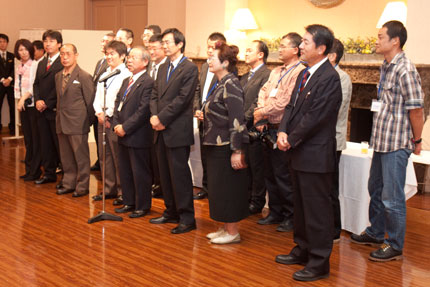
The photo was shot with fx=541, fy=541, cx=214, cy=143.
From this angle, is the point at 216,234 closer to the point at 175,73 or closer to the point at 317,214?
the point at 317,214

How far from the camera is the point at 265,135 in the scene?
4617mm

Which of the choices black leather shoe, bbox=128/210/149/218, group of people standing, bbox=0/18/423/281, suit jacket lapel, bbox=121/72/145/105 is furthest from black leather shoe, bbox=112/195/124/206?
suit jacket lapel, bbox=121/72/145/105

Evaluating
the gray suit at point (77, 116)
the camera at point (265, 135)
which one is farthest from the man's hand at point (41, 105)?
the camera at point (265, 135)

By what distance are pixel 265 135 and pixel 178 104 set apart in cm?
80

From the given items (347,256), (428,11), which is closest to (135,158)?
(347,256)

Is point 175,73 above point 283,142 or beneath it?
above

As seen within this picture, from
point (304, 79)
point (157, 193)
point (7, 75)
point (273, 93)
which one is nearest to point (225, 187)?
point (273, 93)

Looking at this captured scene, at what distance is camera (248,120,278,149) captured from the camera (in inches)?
178

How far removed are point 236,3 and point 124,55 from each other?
3.86 m

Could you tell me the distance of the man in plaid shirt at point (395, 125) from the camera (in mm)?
3750

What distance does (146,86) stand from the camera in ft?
15.7

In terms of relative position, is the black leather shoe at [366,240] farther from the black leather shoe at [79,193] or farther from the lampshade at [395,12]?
the lampshade at [395,12]

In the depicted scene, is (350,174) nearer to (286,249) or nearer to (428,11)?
(286,249)

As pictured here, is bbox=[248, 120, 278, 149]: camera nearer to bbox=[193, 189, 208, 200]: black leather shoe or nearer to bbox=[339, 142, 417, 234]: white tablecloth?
bbox=[339, 142, 417, 234]: white tablecloth
